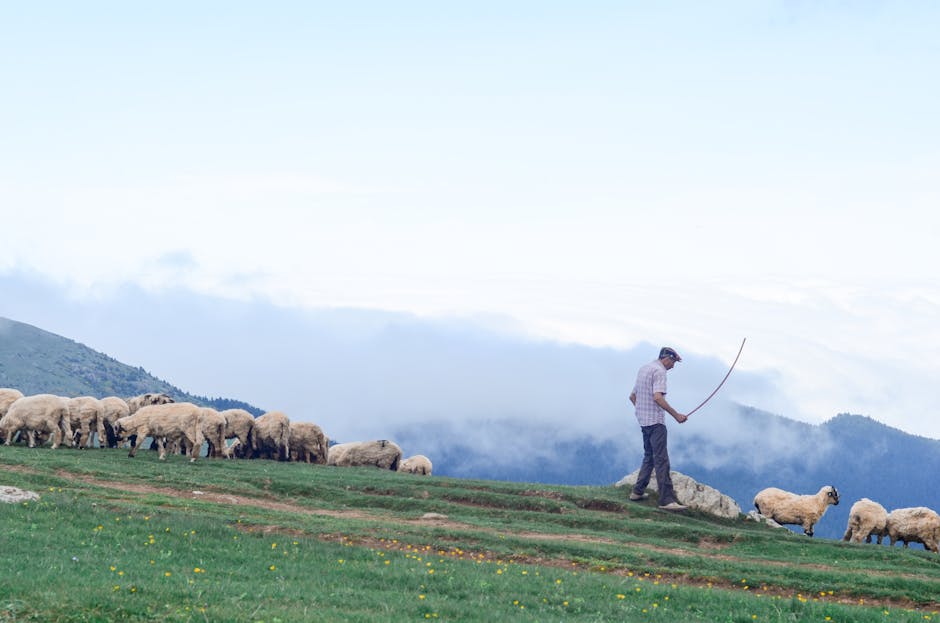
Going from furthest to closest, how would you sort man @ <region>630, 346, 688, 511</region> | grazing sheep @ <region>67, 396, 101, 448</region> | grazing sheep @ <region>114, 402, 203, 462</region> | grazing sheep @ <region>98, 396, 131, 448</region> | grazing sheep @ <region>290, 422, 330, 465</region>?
grazing sheep @ <region>290, 422, 330, 465</region>, grazing sheep @ <region>98, 396, 131, 448</region>, grazing sheep @ <region>67, 396, 101, 448</region>, grazing sheep @ <region>114, 402, 203, 462</region>, man @ <region>630, 346, 688, 511</region>

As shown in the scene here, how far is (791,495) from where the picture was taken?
127 feet

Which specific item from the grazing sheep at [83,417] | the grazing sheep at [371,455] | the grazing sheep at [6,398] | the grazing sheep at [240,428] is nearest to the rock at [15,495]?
the grazing sheep at [83,417]

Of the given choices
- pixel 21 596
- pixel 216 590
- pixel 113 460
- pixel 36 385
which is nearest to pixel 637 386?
pixel 113 460

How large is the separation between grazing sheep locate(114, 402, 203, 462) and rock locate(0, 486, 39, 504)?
1300 cm

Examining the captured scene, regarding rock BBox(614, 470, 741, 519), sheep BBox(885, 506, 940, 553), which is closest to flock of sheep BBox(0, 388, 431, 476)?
rock BBox(614, 470, 741, 519)

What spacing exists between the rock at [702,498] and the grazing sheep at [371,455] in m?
17.9

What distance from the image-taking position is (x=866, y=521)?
3538cm

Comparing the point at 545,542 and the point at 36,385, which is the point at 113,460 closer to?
the point at 545,542

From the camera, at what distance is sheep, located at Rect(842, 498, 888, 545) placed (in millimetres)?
35344

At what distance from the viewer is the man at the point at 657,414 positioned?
103 ft

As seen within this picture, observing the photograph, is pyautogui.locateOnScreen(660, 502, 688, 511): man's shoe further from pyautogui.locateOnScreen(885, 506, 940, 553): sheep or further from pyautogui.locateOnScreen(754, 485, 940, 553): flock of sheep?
pyautogui.locateOnScreen(885, 506, 940, 553): sheep

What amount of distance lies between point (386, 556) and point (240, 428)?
26.5 m

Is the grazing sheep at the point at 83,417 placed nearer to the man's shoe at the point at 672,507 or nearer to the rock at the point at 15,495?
the rock at the point at 15,495

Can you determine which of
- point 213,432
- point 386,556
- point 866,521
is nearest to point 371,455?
point 213,432
